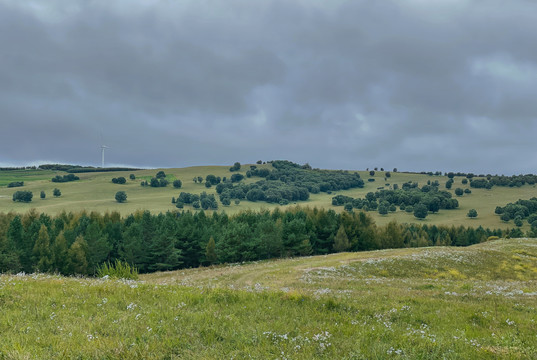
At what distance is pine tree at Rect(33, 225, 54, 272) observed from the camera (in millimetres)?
66812

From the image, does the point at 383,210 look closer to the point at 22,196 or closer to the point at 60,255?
the point at 60,255

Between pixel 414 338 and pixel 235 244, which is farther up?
pixel 414 338

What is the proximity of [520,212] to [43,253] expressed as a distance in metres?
203

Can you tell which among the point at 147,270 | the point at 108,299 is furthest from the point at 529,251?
the point at 147,270

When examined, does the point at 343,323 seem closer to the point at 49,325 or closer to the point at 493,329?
the point at 493,329

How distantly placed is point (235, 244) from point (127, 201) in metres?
137

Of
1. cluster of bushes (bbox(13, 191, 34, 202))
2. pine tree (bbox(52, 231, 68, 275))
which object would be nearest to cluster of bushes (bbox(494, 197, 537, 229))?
pine tree (bbox(52, 231, 68, 275))

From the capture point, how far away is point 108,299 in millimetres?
11258

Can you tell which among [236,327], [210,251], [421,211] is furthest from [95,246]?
[421,211]

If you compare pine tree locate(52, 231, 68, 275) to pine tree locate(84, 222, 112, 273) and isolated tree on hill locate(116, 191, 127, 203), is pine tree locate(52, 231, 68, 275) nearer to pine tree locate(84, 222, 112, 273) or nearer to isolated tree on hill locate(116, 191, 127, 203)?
pine tree locate(84, 222, 112, 273)

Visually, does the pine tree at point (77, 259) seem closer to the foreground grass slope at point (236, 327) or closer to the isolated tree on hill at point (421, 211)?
the foreground grass slope at point (236, 327)

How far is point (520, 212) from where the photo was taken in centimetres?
16338

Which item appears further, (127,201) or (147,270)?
(127,201)

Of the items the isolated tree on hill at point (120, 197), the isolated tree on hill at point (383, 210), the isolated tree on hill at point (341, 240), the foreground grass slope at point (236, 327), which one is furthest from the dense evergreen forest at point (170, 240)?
the isolated tree on hill at point (120, 197)
